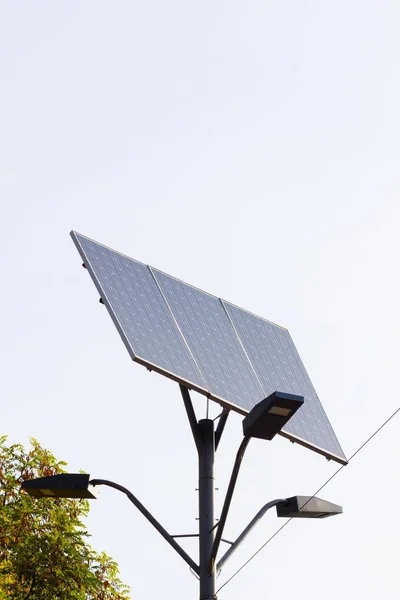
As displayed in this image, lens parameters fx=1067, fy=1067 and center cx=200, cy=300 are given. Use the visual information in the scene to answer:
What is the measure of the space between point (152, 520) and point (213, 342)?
2.67 m

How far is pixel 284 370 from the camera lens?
13.4m

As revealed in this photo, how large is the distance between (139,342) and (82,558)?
1424 centimetres

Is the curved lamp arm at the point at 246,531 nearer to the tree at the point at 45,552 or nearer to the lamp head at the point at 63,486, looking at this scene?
the lamp head at the point at 63,486

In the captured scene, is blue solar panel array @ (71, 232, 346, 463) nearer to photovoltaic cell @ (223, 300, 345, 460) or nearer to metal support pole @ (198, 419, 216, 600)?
photovoltaic cell @ (223, 300, 345, 460)

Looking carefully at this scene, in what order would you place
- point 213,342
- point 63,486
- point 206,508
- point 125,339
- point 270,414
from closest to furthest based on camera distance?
point 270,414 → point 125,339 → point 206,508 → point 63,486 → point 213,342

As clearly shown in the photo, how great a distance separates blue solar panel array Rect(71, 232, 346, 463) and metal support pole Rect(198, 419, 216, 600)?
0.39 metres

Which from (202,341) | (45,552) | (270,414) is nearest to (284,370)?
(202,341)

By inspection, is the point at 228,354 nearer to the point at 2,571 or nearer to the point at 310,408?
the point at 310,408

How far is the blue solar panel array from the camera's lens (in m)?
10.6

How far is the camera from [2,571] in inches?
880

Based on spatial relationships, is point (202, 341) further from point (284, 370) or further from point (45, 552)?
point (45, 552)

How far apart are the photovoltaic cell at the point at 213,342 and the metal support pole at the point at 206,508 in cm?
43

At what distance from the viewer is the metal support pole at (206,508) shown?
394 inches

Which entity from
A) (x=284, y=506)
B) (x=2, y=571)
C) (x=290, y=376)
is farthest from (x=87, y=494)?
(x=2, y=571)
